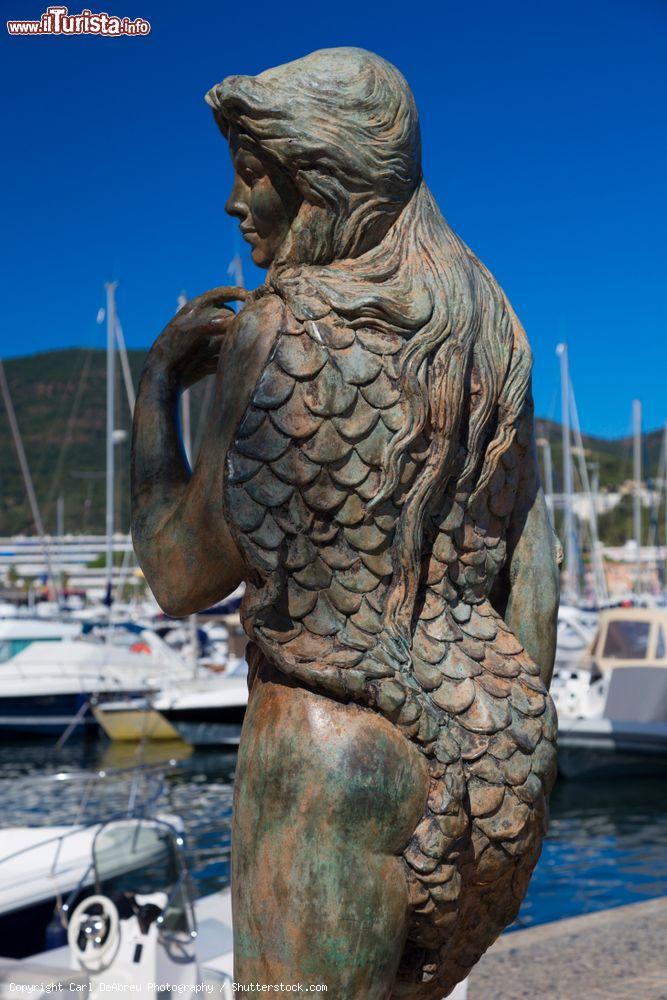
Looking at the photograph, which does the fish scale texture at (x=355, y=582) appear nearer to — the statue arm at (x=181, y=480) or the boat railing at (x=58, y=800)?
the statue arm at (x=181, y=480)

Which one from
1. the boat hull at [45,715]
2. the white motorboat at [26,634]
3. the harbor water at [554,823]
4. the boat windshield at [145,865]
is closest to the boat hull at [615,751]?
the harbor water at [554,823]

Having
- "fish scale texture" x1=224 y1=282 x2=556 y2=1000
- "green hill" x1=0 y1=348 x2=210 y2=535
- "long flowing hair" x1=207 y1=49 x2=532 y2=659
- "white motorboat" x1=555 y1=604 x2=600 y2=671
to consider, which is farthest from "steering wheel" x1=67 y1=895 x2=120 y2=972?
"green hill" x1=0 y1=348 x2=210 y2=535

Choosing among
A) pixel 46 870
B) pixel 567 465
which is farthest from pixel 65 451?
pixel 46 870

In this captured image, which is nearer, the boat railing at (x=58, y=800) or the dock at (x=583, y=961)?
the dock at (x=583, y=961)

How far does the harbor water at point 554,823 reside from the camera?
1039 centimetres

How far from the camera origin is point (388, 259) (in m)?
2.13

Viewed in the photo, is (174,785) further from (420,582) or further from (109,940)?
(420,582)

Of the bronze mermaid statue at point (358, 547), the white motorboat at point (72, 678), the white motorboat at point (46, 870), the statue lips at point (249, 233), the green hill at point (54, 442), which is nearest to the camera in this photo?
the bronze mermaid statue at point (358, 547)

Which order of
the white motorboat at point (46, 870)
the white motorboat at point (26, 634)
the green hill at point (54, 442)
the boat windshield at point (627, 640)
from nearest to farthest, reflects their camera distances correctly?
1. the white motorboat at point (46, 870)
2. the boat windshield at point (627, 640)
3. the white motorboat at point (26, 634)
4. the green hill at point (54, 442)

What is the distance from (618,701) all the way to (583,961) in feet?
41.2

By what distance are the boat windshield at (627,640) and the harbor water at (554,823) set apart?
390 centimetres

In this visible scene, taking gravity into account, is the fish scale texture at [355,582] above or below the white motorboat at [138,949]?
above

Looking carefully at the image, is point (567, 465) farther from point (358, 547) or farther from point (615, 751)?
point (358, 547)

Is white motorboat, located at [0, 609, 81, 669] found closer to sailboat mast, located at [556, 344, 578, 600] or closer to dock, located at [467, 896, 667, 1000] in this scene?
sailboat mast, located at [556, 344, 578, 600]
